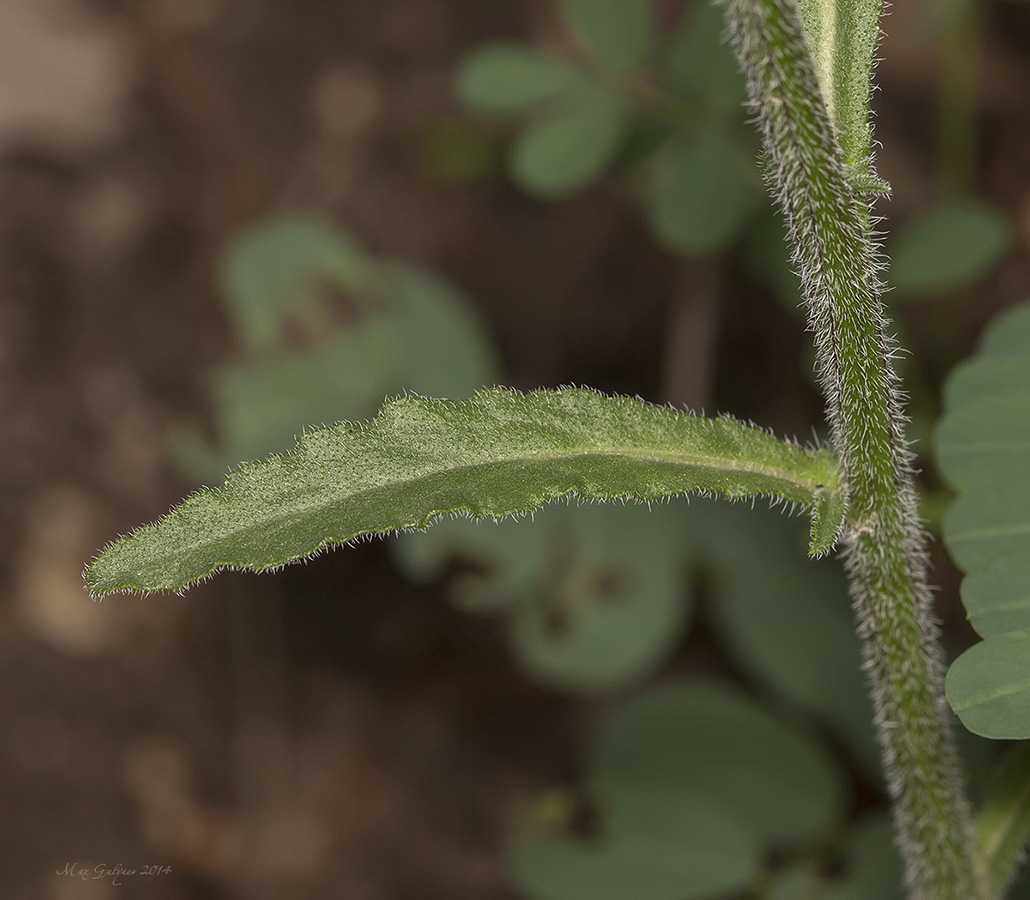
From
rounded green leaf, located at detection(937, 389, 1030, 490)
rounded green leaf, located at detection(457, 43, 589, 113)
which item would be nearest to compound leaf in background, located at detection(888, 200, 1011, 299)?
rounded green leaf, located at detection(457, 43, 589, 113)

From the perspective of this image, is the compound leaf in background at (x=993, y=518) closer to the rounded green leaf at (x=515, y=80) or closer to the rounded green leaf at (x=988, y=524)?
the rounded green leaf at (x=988, y=524)

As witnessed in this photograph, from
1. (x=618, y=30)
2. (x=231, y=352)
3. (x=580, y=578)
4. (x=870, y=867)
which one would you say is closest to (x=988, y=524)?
(x=870, y=867)

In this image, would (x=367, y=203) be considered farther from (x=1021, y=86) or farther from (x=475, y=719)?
(x=1021, y=86)

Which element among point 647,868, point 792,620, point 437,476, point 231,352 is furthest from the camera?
point 231,352

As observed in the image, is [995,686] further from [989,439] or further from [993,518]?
[989,439]

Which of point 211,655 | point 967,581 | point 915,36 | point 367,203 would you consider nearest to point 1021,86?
point 915,36

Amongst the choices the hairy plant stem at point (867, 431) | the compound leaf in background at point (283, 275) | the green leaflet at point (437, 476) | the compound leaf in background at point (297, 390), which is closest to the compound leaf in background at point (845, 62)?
the hairy plant stem at point (867, 431)

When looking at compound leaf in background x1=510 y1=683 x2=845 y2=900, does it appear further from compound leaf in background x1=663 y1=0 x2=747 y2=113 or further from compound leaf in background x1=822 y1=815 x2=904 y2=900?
compound leaf in background x1=663 y1=0 x2=747 y2=113
